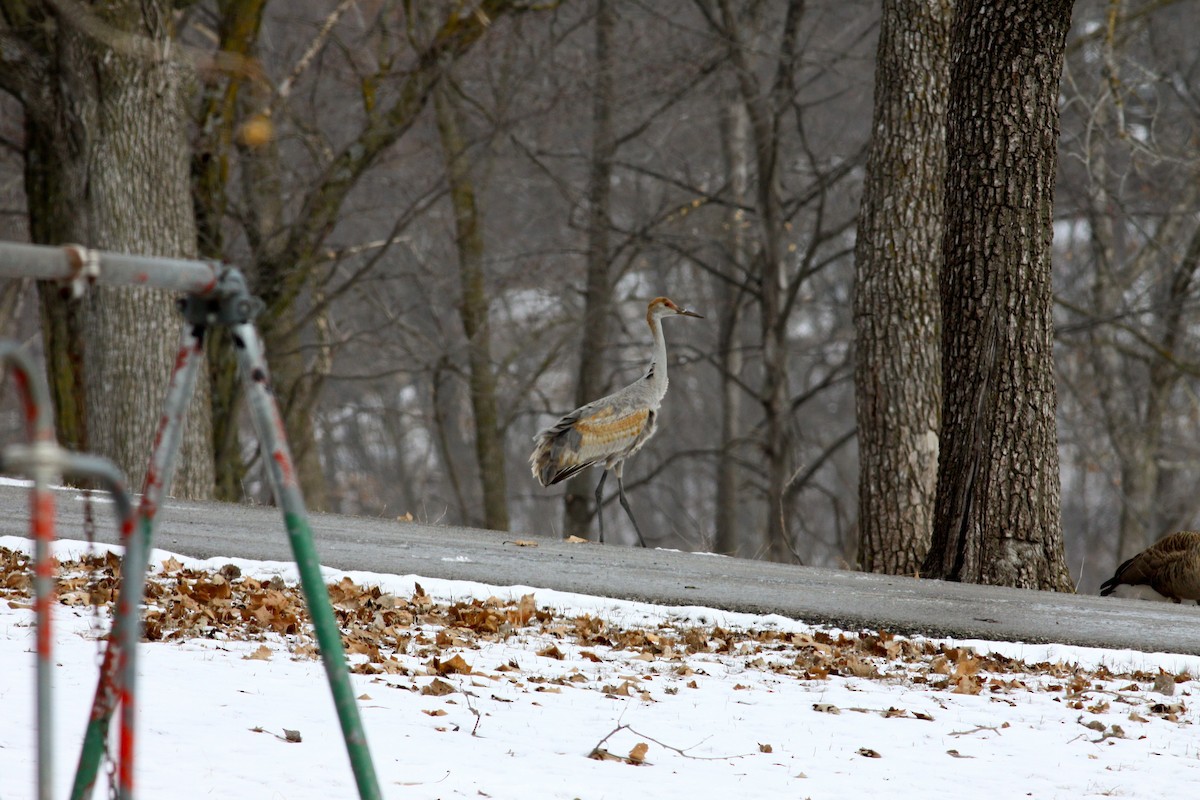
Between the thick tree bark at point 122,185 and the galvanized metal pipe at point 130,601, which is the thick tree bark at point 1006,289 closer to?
the galvanized metal pipe at point 130,601

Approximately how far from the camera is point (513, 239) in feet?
81.8

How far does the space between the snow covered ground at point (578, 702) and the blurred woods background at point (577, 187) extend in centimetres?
503

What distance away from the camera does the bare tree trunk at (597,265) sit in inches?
729

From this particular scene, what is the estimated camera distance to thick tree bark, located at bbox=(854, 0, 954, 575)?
1104 cm

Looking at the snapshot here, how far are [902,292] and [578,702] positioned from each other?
256 inches

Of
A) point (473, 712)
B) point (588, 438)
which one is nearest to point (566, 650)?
point (473, 712)

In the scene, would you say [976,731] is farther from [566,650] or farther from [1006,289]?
[1006,289]

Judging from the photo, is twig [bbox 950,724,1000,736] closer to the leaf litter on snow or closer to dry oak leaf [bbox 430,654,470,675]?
the leaf litter on snow

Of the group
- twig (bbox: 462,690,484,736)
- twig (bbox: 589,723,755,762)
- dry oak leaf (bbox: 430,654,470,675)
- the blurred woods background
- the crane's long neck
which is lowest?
twig (bbox: 589,723,755,762)

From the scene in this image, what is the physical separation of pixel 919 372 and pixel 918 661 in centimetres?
451

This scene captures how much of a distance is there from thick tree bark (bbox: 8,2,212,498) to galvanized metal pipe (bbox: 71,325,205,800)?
9.49m

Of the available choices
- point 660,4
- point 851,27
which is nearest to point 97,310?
point 660,4

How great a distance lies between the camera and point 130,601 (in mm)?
2844

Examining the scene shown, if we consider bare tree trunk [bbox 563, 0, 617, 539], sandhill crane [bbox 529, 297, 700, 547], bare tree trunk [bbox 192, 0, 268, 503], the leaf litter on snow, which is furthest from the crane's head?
bare tree trunk [bbox 563, 0, 617, 539]
